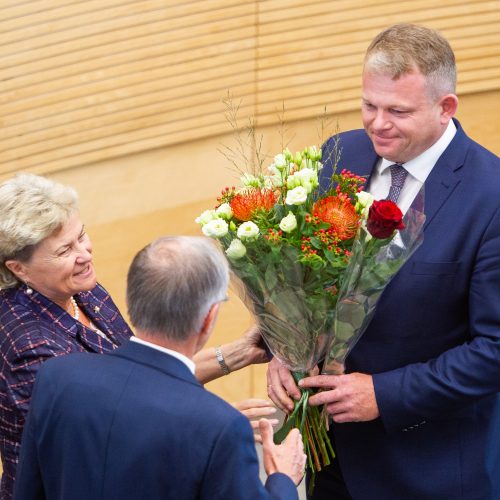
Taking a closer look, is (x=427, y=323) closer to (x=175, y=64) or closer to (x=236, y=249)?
(x=236, y=249)

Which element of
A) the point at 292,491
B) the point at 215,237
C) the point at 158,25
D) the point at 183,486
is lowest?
the point at 292,491

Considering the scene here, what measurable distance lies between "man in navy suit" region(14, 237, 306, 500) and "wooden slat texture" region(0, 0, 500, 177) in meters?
2.73

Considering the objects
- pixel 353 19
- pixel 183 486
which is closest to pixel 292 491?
pixel 183 486

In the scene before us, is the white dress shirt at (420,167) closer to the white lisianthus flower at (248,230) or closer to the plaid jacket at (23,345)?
the white lisianthus flower at (248,230)

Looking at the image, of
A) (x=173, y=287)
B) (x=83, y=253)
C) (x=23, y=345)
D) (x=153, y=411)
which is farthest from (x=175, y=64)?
(x=153, y=411)

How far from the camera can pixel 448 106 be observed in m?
3.06

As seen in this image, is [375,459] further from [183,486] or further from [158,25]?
[158,25]

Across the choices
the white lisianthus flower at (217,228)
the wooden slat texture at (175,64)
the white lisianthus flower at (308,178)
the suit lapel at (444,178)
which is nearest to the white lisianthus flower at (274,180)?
the white lisianthus flower at (308,178)

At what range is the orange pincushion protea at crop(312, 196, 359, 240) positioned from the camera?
279 centimetres

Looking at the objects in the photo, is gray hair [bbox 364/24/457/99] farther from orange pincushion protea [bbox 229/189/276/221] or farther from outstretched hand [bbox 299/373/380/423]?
outstretched hand [bbox 299/373/380/423]

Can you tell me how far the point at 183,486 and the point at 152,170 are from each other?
3104 mm

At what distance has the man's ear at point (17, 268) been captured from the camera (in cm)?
318

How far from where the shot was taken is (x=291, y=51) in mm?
5242

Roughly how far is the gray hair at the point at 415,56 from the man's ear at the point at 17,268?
1.23 metres
